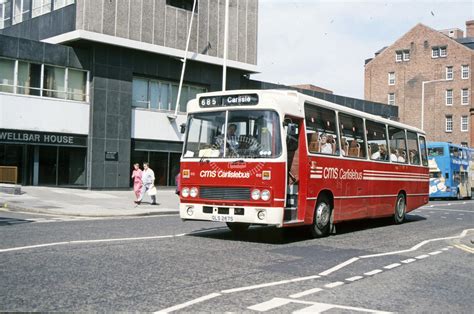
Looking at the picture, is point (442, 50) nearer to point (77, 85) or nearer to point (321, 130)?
point (77, 85)

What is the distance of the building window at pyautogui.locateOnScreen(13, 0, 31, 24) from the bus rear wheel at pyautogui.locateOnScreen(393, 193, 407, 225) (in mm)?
26319

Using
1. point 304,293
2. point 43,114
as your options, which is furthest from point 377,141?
point 43,114

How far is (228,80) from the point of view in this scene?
124 ft

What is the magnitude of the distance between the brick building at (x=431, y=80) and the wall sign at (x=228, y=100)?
60.2 meters

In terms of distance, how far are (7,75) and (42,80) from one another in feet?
5.86

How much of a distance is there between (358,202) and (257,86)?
27.0m

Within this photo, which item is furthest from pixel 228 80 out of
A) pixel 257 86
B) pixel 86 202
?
pixel 86 202

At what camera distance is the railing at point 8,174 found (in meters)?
27.5

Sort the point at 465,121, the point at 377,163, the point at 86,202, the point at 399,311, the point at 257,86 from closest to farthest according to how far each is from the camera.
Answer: the point at 399,311
the point at 377,163
the point at 86,202
the point at 257,86
the point at 465,121

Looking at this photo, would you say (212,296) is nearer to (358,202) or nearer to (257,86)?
(358,202)

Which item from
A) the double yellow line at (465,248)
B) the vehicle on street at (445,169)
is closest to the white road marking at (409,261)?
the double yellow line at (465,248)

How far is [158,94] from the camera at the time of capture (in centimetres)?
3472

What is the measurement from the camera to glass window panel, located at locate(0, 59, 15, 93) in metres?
28.5

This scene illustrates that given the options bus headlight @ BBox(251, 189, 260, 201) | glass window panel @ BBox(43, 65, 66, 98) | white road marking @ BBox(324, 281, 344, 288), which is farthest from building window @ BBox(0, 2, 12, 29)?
white road marking @ BBox(324, 281, 344, 288)
